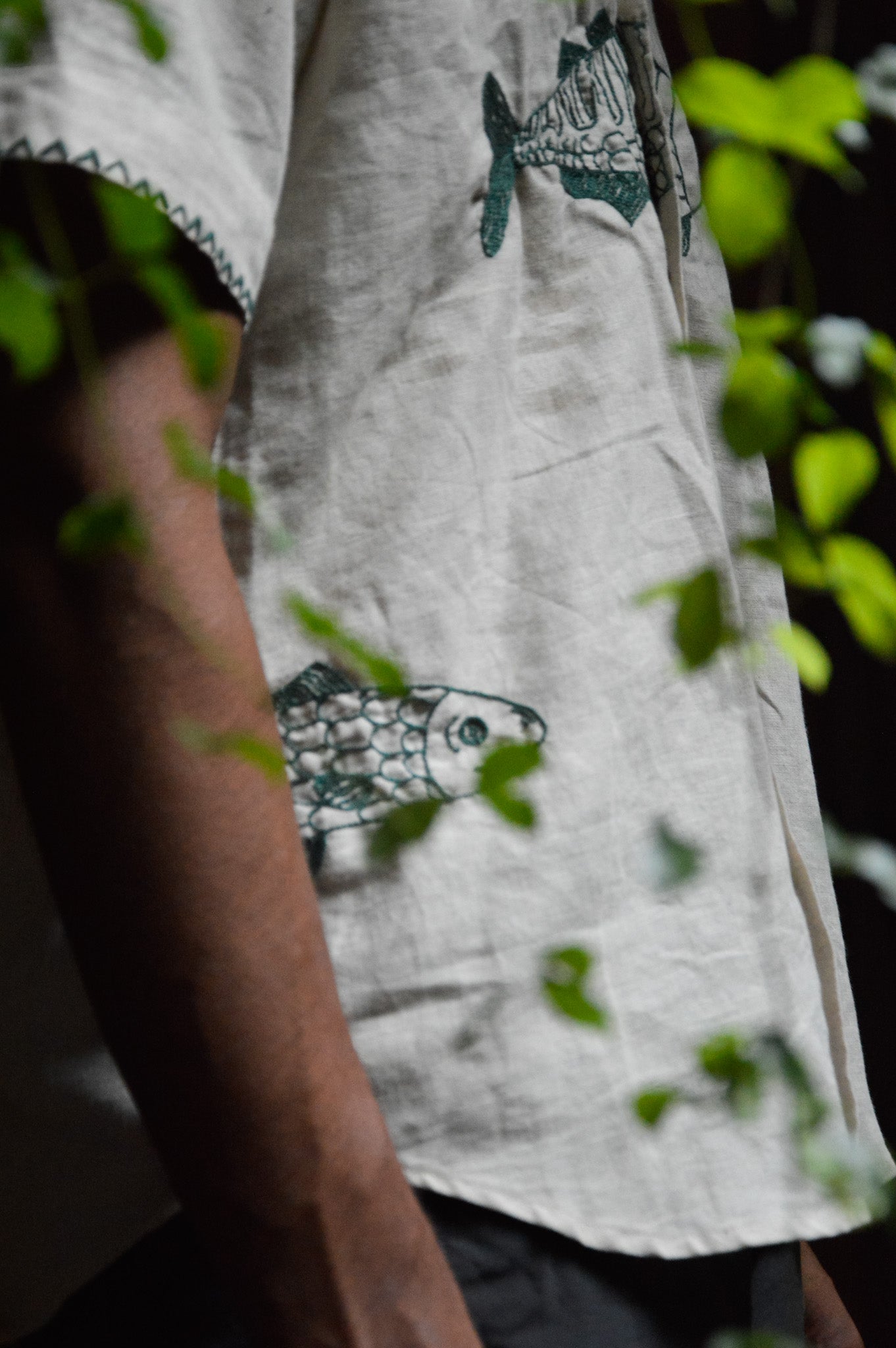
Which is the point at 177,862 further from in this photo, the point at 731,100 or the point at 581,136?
the point at 581,136

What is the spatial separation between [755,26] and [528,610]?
986mm

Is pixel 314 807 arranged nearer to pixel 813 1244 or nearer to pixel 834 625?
pixel 834 625

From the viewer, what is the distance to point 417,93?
450 millimetres

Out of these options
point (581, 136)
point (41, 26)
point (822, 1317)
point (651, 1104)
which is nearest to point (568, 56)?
point (581, 136)

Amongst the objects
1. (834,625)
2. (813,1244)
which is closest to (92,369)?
(834,625)

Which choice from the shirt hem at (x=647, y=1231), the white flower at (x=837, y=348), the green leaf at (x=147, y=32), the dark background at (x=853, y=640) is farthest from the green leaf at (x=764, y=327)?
the dark background at (x=853, y=640)

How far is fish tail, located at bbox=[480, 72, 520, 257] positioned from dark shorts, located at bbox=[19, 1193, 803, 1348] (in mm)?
386

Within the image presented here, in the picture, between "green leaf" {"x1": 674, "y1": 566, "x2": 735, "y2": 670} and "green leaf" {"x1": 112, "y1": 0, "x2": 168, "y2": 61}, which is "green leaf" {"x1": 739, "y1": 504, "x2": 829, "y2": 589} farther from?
"green leaf" {"x1": 112, "y1": 0, "x2": 168, "y2": 61}

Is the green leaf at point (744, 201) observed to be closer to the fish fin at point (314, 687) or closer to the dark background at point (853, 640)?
the fish fin at point (314, 687)

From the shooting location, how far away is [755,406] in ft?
0.62

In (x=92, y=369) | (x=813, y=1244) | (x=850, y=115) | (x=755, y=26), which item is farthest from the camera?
(x=813, y=1244)

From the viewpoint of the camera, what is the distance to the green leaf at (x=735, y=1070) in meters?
0.22

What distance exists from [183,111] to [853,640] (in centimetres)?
98

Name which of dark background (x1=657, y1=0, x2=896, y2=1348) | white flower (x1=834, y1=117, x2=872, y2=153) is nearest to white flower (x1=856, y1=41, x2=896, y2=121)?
white flower (x1=834, y1=117, x2=872, y2=153)
